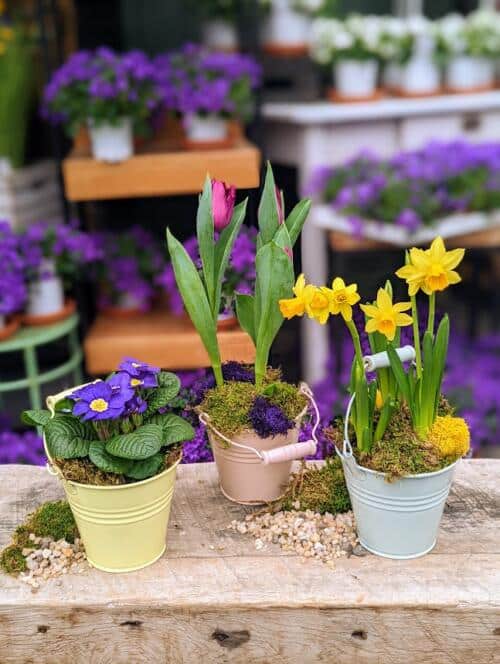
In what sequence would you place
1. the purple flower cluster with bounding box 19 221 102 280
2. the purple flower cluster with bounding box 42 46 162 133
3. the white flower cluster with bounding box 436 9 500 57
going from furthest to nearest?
the white flower cluster with bounding box 436 9 500 57 < the purple flower cluster with bounding box 19 221 102 280 < the purple flower cluster with bounding box 42 46 162 133

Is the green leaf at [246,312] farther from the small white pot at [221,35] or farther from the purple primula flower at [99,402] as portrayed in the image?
the small white pot at [221,35]

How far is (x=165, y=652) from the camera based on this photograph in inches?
40.4

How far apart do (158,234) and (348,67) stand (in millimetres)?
833


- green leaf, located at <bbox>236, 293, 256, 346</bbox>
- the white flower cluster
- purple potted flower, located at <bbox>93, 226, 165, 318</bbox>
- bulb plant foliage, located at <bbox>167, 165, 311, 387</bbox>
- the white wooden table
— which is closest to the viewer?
bulb plant foliage, located at <bbox>167, 165, 311, 387</bbox>

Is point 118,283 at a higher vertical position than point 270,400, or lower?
lower

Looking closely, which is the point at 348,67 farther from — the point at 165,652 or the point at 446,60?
the point at 165,652

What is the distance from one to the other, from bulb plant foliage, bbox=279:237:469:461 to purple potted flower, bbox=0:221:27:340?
4.25ft

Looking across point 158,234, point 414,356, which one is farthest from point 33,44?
point 414,356

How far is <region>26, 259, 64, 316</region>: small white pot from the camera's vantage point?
2.18 meters

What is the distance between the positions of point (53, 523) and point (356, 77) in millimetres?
1903

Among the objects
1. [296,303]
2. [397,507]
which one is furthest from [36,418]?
[397,507]

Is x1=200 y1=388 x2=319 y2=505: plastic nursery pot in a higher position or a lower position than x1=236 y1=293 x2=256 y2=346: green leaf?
lower

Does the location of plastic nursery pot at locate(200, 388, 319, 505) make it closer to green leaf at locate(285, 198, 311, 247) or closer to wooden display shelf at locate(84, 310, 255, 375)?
green leaf at locate(285, 198, 311, 247)

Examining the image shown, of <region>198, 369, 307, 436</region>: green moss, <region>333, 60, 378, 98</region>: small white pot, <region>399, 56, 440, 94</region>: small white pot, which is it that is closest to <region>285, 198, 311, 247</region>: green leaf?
<region>198, 369, 307, 436</region>: green moss
